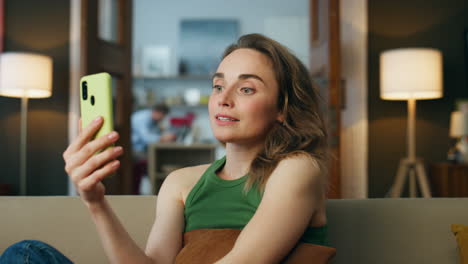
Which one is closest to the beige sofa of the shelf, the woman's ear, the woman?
the woman

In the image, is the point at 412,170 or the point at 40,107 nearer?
the point at 412,170

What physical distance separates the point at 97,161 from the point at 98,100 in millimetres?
125

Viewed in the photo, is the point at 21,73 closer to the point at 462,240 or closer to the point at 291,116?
the point at 291,116

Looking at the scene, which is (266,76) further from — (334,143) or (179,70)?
(179,70)

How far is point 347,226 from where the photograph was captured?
1234 millimetres

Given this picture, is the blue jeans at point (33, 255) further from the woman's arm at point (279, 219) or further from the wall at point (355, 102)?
the wall at point (355, 102)

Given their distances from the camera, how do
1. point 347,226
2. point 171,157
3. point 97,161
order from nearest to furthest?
1. point 97,161
2. point 347,226
3. point 171,157

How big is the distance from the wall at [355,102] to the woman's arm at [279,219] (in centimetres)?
289

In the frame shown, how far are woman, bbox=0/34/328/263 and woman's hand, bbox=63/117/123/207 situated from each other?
4 centimetres

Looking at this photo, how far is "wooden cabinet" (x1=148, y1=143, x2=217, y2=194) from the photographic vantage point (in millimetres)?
4798

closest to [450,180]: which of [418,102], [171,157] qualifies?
[418,102]

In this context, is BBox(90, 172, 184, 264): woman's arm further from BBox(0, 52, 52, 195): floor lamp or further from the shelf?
the shelf

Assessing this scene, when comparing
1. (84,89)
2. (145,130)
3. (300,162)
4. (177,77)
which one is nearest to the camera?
(84,89)

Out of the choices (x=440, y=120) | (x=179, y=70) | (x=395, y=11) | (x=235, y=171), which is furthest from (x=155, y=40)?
(x=235, y=171)
